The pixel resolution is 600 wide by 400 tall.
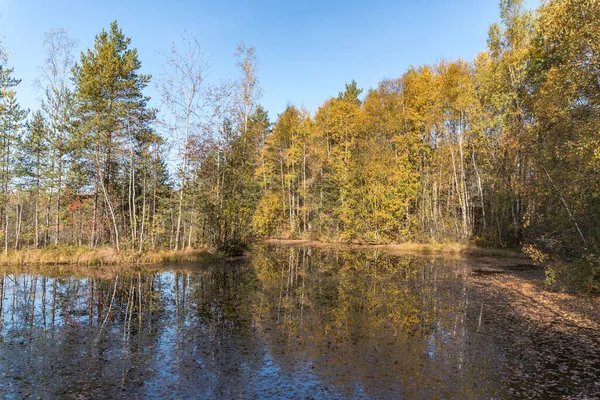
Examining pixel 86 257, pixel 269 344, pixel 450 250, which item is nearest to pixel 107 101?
pixel 86 257

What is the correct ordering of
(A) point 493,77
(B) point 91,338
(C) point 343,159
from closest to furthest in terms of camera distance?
(B) point 91,338, (A) point 493,77, (C) point 343,159

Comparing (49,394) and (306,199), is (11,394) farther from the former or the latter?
(306,199)

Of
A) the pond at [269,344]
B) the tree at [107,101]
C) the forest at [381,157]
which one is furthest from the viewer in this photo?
the tree at [107,101]

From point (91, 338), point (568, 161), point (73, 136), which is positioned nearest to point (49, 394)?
point (91, 338)

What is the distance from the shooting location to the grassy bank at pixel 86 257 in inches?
758

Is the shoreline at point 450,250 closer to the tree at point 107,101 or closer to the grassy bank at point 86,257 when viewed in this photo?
the grassy bank at point 86,257

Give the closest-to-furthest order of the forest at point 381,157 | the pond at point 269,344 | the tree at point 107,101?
the pond at point 269,344
the forest at point 381,157
the tree at point 107,101

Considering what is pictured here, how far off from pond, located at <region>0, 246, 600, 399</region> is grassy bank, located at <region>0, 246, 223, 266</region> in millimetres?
5387

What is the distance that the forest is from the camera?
1306 cm

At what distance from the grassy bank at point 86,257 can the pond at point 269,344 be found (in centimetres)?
539

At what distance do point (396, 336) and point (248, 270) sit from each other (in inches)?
456

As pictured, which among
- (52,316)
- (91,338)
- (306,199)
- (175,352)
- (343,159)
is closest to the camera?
(175,352)

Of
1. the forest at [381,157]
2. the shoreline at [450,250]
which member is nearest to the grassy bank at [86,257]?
the forest at [381,157]

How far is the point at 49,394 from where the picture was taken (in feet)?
16.7
